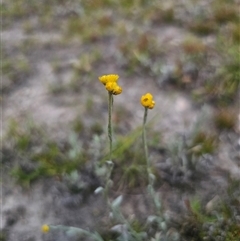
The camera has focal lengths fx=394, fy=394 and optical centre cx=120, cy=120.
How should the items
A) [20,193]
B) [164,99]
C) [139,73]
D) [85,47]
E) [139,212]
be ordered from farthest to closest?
[85,47] < [139,73] < [164,99] < [20,193] < [139,212]

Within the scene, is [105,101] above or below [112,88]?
below

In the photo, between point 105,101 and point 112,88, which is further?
point 105,101

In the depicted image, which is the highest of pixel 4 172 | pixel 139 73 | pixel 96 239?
pixel 139 73

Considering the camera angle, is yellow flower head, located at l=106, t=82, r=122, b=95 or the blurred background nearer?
yellow flower head, located at l=106, t=82, r=122, b=95

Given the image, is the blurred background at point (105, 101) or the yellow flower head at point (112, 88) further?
the blurred background at point (105, 101)

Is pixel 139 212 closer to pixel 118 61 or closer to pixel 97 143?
pixel 97 143

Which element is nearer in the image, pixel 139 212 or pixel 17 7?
pixel 139 212

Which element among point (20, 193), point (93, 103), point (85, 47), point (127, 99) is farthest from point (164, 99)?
point (20, 193)

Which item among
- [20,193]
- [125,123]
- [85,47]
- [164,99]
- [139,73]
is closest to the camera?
[20,193]
